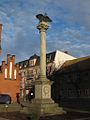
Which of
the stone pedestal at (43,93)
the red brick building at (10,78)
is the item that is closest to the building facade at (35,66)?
→ the red brick building at (10,78)

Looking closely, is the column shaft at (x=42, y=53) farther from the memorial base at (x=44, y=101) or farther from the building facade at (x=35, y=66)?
the building facade at (x=35, y=66)

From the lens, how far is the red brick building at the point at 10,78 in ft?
173

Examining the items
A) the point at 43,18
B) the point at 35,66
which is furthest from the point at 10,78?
Answer: the point at 35,66

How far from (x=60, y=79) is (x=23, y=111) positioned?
47.5 metres

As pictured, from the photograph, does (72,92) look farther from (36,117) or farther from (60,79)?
(36,117)

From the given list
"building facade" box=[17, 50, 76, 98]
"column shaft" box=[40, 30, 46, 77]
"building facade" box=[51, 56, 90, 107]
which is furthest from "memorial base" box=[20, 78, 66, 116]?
"building facade" box=[17, 50, 76, 98]

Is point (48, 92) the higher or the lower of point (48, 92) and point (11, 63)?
the lower

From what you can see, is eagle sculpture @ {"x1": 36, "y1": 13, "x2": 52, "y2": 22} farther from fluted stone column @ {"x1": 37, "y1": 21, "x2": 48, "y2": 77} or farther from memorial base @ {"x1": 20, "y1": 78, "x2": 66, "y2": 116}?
memorial base @ {"x1": 20, "y1": 78, "x2": 66, "y2": 116}

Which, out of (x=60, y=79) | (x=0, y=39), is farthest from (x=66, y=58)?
(x=0, y=39)

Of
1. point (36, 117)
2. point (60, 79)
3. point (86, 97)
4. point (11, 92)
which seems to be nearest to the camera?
point (36, 117)

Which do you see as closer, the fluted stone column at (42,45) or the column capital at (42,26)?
the fluted stone column at (42,45)

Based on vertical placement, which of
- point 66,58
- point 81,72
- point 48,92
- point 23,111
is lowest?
point 23,111

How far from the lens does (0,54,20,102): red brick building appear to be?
5269cm

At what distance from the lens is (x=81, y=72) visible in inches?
2557
